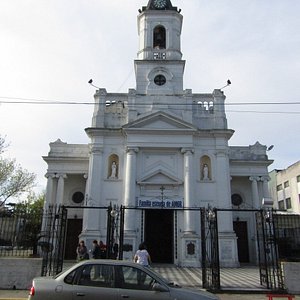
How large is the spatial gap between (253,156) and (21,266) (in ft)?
71.5

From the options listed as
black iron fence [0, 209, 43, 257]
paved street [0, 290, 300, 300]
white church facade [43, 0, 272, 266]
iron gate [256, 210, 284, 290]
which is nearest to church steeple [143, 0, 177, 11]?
white church facade [43, 0, 272, 266]

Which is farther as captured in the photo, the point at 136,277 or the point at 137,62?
the point at 137,62

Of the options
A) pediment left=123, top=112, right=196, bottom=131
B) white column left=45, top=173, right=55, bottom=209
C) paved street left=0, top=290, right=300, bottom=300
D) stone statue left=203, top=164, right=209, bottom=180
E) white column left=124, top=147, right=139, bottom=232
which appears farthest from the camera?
white column left=45, top=173, right=55, bottom=209

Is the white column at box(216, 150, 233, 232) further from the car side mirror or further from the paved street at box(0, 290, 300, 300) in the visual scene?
the car side mirror

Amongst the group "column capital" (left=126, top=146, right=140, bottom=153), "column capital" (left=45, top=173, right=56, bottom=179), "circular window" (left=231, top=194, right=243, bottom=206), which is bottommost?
"circular window" (left=231, top=194, right=243, bottom=206)

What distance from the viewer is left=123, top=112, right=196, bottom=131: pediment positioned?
26250 mm

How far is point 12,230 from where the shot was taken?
14.3 metres

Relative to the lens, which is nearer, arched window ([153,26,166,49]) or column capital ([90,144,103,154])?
column capital ([90,144,103,154])

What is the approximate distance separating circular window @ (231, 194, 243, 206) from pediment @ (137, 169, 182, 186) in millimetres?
6551

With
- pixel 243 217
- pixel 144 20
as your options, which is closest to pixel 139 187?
pixel 243 217

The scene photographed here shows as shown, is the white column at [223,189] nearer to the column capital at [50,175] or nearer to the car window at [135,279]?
the column capital at [50,175]

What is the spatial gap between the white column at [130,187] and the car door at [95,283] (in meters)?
16.5

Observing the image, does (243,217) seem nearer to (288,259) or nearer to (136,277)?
(288,259)

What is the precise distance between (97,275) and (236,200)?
925 inches
